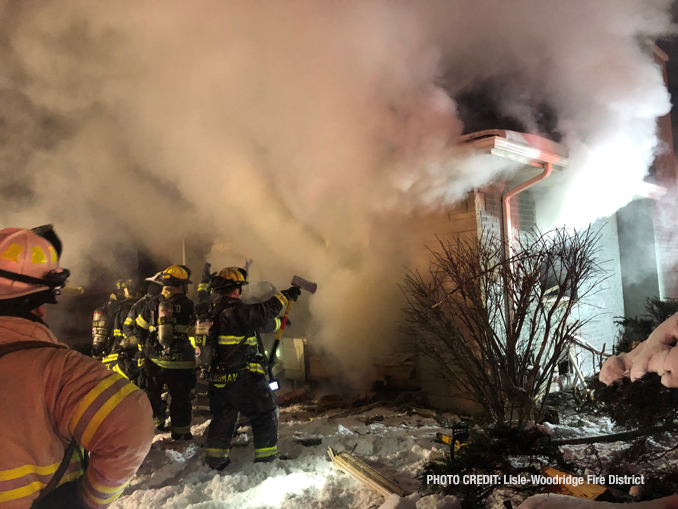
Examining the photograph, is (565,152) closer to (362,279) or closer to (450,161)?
(450,161)

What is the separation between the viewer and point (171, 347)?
4.92m

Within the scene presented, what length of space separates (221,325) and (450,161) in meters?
3.38

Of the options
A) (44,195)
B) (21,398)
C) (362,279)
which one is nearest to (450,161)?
(362,279)

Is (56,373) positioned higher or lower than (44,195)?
lower

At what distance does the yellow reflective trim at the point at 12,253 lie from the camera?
1562mm

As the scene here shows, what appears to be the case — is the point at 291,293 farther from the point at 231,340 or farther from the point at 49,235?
the point at 49,235

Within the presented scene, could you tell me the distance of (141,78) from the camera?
279 inches

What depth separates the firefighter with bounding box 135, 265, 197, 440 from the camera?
4777 mm

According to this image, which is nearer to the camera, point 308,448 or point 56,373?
point 56,373

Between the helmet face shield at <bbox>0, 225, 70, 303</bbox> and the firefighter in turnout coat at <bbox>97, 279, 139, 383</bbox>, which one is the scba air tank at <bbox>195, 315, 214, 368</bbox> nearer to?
the firefighter in turnout coat at <bbox>97, 279, 139, 383</bbox>

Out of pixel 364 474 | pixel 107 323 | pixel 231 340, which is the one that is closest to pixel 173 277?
pixel 231 340

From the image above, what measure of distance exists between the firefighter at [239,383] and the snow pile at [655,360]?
2685 mm

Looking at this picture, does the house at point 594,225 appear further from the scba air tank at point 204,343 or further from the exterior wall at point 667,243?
the scba air tank at point 204,343

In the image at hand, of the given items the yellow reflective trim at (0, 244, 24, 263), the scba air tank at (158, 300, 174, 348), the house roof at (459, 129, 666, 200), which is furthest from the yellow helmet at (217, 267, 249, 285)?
the house roof at (459, 129, 666, 200)
